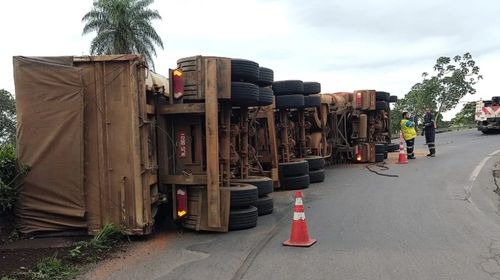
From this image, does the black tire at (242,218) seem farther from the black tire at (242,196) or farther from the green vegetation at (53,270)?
the green vegetation at (53,270)

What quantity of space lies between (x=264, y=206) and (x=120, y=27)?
Result: 4057 centimetres

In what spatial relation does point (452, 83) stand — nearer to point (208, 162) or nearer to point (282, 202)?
point (282, 202)

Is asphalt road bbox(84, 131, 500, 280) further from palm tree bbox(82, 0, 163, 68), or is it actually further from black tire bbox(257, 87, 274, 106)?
palm tree bbox(82, 0, 163, 68)

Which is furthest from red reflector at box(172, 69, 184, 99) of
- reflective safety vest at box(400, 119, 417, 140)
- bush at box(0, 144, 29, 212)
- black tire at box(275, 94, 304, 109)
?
reflective safety vest at box(400, 119, 417, 140)

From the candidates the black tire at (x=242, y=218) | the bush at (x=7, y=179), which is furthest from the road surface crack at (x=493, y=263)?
the bush at (x=7, y=179)

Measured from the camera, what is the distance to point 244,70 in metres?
7.18

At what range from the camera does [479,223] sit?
23.9 ft

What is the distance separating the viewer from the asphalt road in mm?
5195

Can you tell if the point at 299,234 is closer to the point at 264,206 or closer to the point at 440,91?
the point at 264,206

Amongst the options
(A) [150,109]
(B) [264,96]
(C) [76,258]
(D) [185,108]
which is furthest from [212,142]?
(C) [76,258]

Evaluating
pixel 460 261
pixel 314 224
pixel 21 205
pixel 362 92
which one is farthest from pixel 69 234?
pixel 362 92

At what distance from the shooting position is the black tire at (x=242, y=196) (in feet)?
23.2

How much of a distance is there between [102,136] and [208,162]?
4.52 ft

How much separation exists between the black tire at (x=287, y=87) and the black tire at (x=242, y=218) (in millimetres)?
4473
